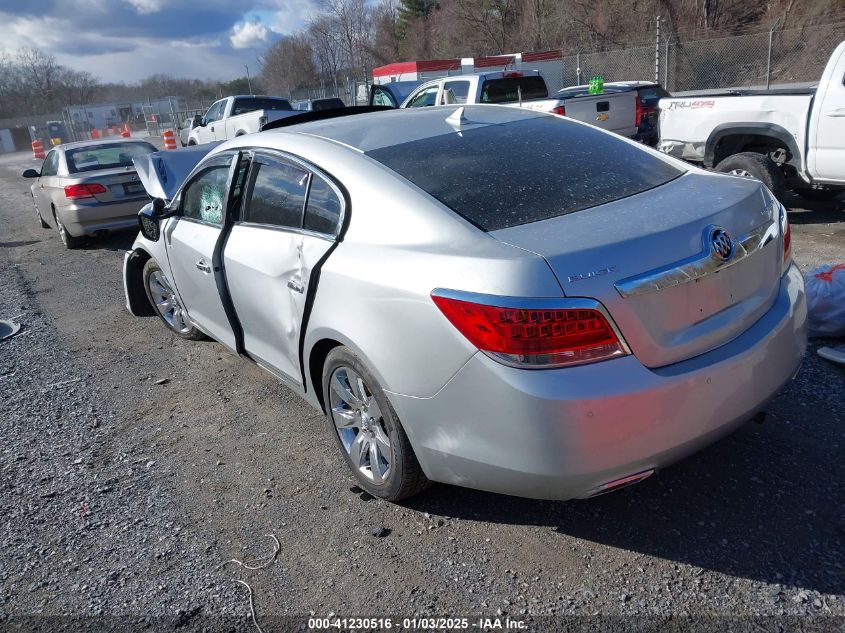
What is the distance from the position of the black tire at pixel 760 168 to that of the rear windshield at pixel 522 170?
4.10 m

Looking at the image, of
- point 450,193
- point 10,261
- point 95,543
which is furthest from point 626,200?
point 10,261

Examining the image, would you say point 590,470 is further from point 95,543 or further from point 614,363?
point 95,543

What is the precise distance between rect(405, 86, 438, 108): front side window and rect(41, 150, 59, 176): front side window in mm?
6647

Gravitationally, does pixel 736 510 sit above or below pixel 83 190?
below

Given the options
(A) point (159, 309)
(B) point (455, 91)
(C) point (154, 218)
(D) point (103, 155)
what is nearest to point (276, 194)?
(C) point (154, 218)

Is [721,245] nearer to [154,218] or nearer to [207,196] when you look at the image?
[207,196]

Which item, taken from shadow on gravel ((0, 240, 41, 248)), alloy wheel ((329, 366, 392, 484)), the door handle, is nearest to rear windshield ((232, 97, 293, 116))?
shadow on gravel ((0, 240, 41, 248))

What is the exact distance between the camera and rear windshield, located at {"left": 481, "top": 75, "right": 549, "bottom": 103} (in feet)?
40.2

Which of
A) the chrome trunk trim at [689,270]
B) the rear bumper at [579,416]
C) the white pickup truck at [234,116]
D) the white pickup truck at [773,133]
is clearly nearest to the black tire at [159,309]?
the rear bumper at [579,416]

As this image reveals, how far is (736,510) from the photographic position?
111 inches

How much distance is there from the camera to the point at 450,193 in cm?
282

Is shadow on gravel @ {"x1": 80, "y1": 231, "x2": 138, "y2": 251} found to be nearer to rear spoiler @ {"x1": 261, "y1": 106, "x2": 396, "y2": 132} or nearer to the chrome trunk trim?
rear spoiler @ {"x1": 261, "y1": 106, "x2": 396, "y2": 132}

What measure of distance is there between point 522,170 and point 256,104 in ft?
52.3

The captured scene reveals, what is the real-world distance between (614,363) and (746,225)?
2.97 feet
